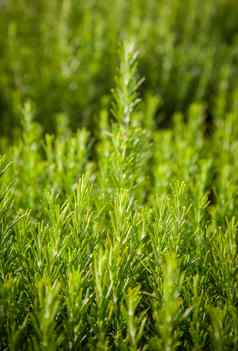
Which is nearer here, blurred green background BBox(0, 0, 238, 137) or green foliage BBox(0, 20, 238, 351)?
green foliage BBox(0, 20, 238, 351)

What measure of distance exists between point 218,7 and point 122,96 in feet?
7.14

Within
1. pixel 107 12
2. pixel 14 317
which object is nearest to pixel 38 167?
pixel 14 317

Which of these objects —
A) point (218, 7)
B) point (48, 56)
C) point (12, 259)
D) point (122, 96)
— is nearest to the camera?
point (12, 259)

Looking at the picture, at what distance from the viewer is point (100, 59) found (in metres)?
2.18

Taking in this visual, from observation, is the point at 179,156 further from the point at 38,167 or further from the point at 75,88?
the point at 75,88

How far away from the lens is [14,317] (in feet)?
2.65

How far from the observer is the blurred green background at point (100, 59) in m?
2.14

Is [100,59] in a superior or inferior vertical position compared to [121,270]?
superior

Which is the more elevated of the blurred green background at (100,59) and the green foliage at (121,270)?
the blurred green background at (100,59)

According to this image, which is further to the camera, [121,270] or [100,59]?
[100,59]

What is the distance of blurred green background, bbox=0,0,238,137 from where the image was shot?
214 cm

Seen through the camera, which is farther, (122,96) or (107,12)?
→ (107,12)

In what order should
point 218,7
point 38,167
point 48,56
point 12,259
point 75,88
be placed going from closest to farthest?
point 12,259, point 38,167, point 75,88, point 48,56, point 218,7

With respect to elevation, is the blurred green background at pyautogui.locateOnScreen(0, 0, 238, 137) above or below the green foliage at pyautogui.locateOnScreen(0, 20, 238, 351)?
above
